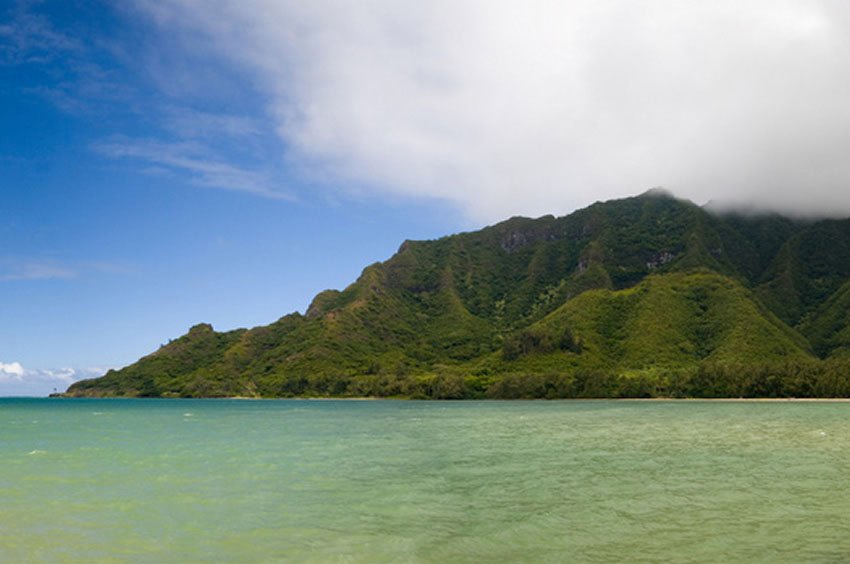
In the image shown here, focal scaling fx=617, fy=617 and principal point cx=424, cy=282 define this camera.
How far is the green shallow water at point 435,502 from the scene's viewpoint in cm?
2042

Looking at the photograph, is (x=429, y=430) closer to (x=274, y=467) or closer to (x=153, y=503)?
(x=274, y=467)

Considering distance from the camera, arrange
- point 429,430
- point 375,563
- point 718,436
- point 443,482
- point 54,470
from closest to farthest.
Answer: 1. point 375,563
2. point 443,482
3. point 54,470
4. point 718,436
5. point 429,430

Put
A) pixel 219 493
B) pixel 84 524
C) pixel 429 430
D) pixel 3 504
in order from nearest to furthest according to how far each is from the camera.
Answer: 1. pixel 84 524
2. pixel 3 504
3. pixel 219 493
4. pixel 429 430

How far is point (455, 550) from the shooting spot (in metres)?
20.2

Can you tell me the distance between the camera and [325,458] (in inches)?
1902

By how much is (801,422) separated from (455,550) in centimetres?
7742

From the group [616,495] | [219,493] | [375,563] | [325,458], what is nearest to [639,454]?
[616,495]

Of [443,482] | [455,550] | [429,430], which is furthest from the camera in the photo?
[429,430]

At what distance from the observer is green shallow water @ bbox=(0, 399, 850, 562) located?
20422mm

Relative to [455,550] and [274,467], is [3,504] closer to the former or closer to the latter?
[274,467]

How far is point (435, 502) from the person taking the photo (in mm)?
28797

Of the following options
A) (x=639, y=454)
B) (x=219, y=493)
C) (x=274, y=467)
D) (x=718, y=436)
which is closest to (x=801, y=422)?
(x=718, y=436)

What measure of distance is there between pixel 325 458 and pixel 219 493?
53.5 ft

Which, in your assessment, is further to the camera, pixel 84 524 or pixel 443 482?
pixel 443 482
